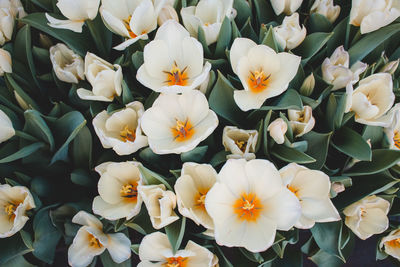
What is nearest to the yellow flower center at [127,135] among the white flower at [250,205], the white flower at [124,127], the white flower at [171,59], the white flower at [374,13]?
the white flower at [124,127]

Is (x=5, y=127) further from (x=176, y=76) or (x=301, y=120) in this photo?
(x=301, y=120)

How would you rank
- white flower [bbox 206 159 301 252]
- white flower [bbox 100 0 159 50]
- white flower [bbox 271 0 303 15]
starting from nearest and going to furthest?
1. white flower [bbox 206 159 301 252]
2. white flower [bbox 100 0 159 50]
3. white flower [bbox 271 0 303 15]

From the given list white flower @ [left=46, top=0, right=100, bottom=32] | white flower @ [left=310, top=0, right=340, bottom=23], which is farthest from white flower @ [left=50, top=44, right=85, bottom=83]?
white flower @ [left=310, top=0, right=340, bottom=23]

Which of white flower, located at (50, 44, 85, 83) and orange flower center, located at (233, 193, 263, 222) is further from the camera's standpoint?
white flower, located at (50, 44, 85, 83)

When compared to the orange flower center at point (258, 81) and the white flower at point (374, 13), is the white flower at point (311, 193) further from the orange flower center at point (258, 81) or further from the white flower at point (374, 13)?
the white flower at point (374, 13)

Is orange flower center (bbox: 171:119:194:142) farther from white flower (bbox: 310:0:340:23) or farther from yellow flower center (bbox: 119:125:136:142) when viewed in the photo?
white flower (bbox: 310:0:340:23)

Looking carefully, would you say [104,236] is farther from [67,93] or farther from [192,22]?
[192,22]

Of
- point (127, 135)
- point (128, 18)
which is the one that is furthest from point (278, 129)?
point (128, 18)

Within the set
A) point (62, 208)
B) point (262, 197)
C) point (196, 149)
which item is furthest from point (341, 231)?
point (62, 208)
